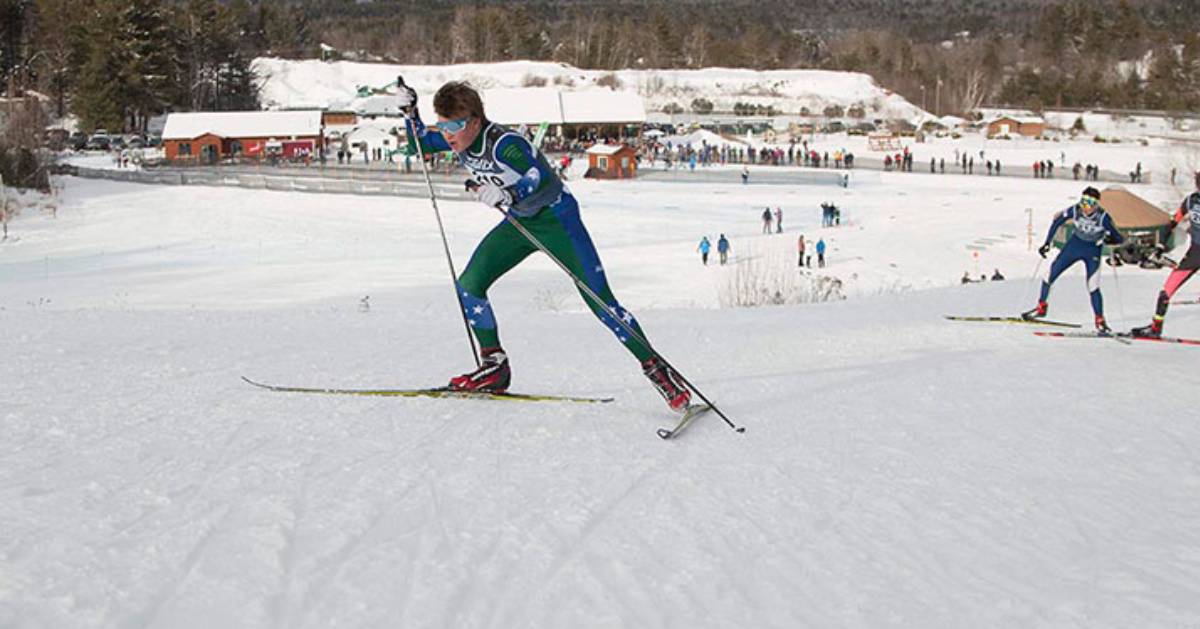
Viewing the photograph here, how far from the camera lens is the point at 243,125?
65000mm

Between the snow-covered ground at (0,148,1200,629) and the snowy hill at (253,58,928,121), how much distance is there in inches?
4116

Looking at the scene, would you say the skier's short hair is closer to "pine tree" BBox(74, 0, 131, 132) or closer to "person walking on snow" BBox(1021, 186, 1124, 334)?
"person walking on snow" BBox(1021, 186, 1124, 334)

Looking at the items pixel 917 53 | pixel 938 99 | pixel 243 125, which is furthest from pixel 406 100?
pixel 917 53

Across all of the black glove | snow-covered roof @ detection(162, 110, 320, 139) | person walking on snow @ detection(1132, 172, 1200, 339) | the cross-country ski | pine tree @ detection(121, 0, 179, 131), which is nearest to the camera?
the black glove

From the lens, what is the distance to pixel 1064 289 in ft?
51.5

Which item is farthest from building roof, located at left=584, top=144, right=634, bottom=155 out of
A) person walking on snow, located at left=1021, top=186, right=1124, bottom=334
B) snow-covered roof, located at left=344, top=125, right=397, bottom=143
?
person walking on snow, located at left=1021, top=186, right=1124, bottom=334

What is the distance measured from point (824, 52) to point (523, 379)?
6404 inches

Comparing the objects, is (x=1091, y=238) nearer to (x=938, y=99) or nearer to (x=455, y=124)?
(x=455, y=124)

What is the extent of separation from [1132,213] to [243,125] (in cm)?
5273

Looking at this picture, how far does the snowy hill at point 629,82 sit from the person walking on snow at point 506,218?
106895 millimetres

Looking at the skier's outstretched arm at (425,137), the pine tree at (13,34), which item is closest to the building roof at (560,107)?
the pine tree at (13,34)

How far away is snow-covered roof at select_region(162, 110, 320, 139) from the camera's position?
63688 millimetres

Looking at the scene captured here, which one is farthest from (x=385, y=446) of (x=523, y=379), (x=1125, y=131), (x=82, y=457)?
(x=1125, y=131)

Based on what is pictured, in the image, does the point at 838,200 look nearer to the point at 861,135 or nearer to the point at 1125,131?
the point at 861,135
